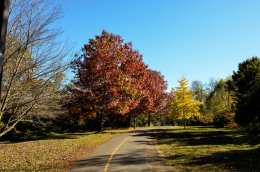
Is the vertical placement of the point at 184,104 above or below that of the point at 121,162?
above

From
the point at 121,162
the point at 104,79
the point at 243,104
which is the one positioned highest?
the point at 104,79

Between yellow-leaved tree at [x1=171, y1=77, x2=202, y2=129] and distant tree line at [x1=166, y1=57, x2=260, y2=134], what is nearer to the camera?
distant tree line at [x1=166, y1=57, x2=260, y2=134]

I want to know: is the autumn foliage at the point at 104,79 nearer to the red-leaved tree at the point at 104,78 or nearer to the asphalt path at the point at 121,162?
the red-leaved tree at the point at 104,78

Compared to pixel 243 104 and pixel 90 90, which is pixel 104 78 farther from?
pixel 243 104

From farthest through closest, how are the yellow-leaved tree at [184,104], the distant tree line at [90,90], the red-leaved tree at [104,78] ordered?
1. the yellow-leaved tree at [184,104]
2. the red-leaved tree at [104,78]
3. the distant tree line at [90,90]

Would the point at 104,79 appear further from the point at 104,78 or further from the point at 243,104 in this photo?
the point at 243,104

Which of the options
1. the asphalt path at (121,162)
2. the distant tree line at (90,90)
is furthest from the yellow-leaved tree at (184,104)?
the asphalt path at (121,162)

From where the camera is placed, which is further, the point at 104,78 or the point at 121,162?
the point at 104,78

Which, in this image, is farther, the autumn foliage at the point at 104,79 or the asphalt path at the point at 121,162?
the autumn foliage at the point at 104,79

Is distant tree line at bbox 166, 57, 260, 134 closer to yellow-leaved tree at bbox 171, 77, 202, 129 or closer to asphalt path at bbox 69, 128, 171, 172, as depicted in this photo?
yellow-leaved tree at bbox 171, 77, 202, 129

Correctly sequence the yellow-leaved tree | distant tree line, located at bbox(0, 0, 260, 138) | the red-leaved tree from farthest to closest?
the yellow-leaved tree → the red-leaved tree → distant tree line, located at bbox(0, 0, 260, 138)

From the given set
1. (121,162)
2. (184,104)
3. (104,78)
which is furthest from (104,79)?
(121,162)

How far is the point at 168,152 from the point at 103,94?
53.0 ft

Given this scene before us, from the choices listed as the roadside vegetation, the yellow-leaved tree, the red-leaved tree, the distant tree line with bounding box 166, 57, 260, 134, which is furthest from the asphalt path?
the yellow-leaved tree
